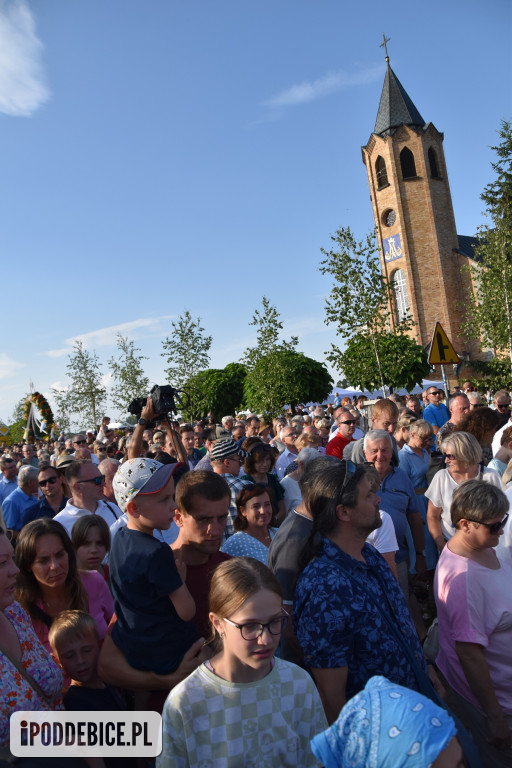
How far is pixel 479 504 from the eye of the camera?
9.98 ft

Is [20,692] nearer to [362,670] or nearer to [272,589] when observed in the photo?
[272,589]

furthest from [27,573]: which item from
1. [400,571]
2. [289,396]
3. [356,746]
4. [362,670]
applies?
[289,396]

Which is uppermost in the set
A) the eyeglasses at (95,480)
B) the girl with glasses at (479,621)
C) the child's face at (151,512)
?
the eyeglasses at (95,480)

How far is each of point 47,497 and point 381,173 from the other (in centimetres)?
4195

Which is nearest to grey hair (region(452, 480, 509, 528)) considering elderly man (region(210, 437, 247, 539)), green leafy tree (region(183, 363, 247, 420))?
elderly man (region(210, 437, 247, 539))

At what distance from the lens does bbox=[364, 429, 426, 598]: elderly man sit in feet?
16.1

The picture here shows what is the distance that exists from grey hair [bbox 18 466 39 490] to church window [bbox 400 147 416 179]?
41.0m

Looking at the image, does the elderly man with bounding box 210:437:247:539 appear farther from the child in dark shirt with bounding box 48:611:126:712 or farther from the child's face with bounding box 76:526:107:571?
the child in dark shirt with bounding box 48:611:126:712

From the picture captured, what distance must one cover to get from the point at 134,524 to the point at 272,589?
852 millimetres

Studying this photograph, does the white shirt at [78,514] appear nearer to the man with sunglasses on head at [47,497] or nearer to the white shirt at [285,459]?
the man with sunglasses on head at [47,497]

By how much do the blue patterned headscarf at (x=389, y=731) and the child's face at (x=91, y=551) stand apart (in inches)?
117

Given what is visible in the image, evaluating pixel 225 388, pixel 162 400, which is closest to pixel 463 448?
pixel 162 400

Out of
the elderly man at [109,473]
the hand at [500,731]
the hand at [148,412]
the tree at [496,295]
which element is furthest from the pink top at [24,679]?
the tree at [496,295]

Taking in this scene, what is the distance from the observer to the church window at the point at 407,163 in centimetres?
4253
